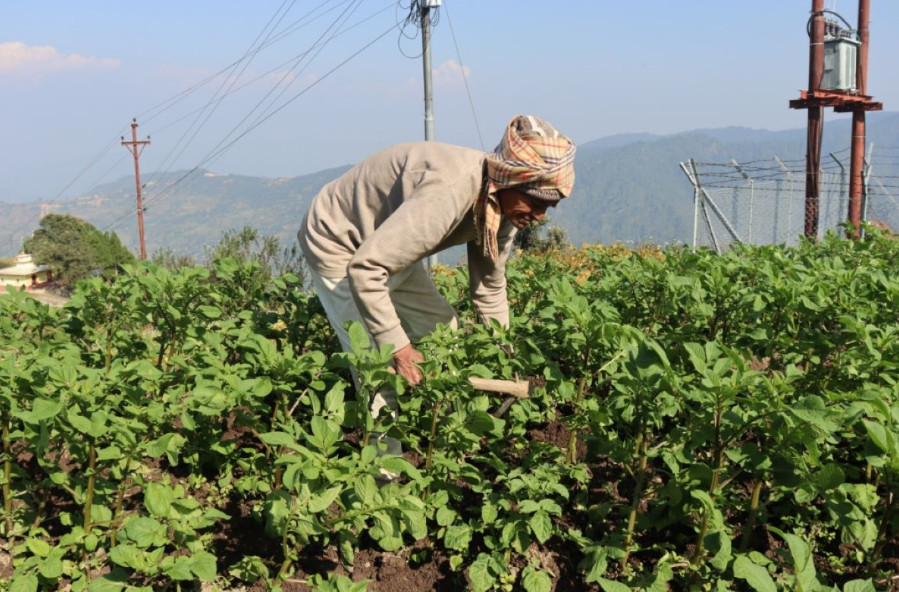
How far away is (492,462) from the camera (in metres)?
3.06

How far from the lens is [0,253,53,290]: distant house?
3725 centimetres

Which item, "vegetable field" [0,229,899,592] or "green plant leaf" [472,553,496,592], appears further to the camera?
"green plant leaf" [472,553,496,592]

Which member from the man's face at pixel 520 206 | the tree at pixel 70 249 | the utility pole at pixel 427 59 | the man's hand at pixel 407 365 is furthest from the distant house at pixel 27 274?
the man's face at pixel 520 206

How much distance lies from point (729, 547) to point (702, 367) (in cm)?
56

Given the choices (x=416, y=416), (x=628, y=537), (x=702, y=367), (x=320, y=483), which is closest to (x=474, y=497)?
(x=416, y=416)

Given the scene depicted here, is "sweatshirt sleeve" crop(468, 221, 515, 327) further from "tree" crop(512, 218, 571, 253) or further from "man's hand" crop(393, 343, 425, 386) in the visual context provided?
"tree" crop(512, 218, 571, 253)

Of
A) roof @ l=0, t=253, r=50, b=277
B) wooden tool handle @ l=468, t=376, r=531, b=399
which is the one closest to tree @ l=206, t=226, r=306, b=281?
wooden tool handle @ l=468, t=376, r=531, b=399

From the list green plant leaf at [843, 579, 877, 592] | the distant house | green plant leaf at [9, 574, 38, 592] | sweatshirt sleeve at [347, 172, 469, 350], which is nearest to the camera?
green plant leaf at [843, 579, 877, 592]

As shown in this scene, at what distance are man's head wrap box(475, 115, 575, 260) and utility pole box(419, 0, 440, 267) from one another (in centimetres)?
919

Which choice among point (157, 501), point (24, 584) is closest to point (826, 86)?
point (157, 501)

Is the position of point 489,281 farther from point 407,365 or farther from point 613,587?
point 613,587

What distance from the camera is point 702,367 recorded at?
8.07 ft

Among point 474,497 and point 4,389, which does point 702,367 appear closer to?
point 474,497

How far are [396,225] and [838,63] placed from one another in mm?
15371
